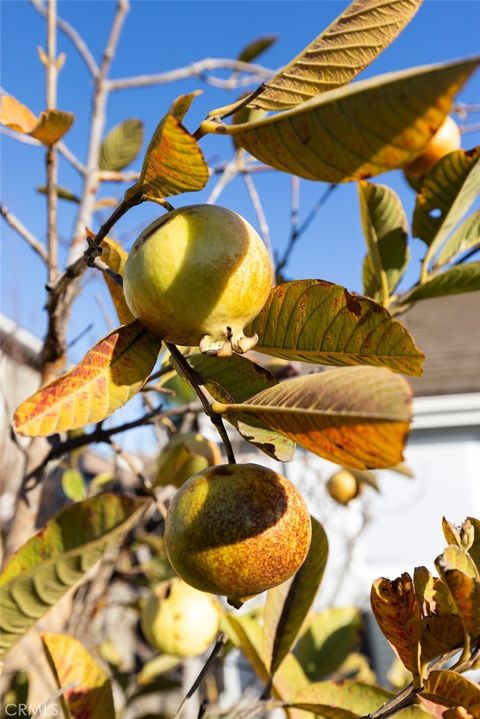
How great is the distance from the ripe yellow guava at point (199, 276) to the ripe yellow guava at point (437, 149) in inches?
28.2

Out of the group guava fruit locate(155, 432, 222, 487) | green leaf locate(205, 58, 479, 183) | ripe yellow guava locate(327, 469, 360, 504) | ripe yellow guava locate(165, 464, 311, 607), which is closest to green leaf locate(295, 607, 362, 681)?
ripe yellow guava locate(327, 469, 360, 504)

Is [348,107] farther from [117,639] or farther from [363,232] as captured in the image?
[117,639]

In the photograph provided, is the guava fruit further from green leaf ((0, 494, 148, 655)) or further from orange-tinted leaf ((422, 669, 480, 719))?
orange-tinted leaf ((422, 669, 480, 719))

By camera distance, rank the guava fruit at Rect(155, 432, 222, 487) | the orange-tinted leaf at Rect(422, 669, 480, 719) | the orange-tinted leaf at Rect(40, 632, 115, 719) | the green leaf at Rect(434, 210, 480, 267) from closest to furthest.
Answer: the orange-tinted leaf at Rect(422, 669, 480, 719) < the orange-tinted leaf at Rect(40, 632, 115, 719) < the green leaf at Rect(434, 210, 480, 267) < the guava fruit at Rect(155, 432, 222, 487)

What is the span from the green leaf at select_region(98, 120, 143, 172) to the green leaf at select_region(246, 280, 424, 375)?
4.25 feet

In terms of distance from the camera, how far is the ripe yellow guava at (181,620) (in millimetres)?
1768

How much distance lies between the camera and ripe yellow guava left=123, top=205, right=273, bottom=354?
0.52 m

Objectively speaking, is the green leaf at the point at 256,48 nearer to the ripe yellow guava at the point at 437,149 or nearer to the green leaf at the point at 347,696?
the ripe yellow guava at the point at 437,149

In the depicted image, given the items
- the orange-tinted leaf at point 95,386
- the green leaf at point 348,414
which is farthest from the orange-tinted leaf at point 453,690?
the orange-tinted leaf at point 95,386

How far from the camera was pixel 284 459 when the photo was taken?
0.52m

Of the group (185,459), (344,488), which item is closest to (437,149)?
(185,459)

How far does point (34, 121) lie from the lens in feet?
3.18

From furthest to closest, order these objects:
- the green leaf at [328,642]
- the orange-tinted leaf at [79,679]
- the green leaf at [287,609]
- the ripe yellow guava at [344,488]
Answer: the ripe yellow guava at [344,488], the green leaf at [328,642], the green leaf at [287,609], the orange-tinted leaf at [79,679]

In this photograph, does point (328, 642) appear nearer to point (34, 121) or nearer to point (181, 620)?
point (181, 620)
